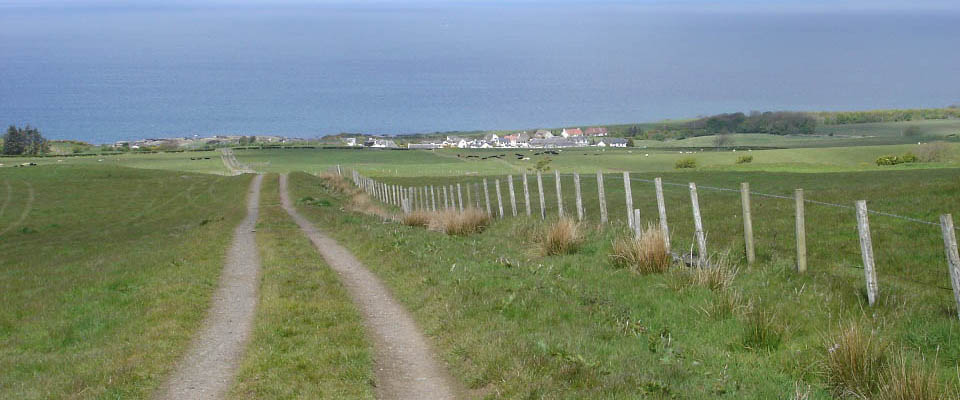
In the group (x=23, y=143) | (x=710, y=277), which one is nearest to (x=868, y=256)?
(x=710, y=277)

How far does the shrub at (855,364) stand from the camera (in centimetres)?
795

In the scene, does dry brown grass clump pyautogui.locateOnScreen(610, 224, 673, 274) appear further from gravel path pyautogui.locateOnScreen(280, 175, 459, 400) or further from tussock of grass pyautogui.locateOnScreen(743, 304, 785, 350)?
gravel path pyautogui.locateOnScreen(280, 175, 459, 400)

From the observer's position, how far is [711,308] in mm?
10617

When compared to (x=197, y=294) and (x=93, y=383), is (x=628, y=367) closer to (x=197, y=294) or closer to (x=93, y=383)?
(x=93, y=383)

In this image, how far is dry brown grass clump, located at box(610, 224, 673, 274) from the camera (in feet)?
43.1

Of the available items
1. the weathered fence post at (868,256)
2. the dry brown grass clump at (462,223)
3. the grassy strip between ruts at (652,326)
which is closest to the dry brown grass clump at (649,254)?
the grassy strip between ruts at (652,326)

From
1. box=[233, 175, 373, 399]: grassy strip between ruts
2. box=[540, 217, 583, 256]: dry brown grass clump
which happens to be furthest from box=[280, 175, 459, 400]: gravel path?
box=[540, 217, 583, 256]: dry brown grass clump

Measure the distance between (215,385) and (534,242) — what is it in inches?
370

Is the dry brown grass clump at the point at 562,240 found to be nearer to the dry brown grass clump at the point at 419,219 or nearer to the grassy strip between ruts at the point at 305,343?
the grassy strip between ruts at the point at 305,343

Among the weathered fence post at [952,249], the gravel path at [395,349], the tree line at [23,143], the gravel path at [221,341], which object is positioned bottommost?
the gravel path at [395,349]

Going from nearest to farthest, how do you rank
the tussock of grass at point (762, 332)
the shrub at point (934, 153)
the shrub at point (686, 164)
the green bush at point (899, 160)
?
1. the tussock of grass at point (762, 332)
2. the green bush at point (899, 160)
3. the shrub at point (934, 153)
4. the shrub at point (686, 164)

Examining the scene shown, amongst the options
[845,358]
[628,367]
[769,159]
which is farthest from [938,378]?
[769,159]

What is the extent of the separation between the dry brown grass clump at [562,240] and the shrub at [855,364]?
25.6 ft

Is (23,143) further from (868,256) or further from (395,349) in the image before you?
(868,256)
